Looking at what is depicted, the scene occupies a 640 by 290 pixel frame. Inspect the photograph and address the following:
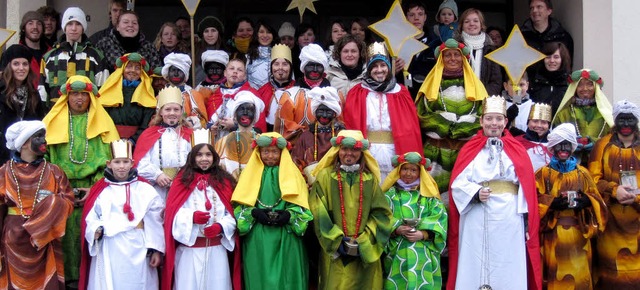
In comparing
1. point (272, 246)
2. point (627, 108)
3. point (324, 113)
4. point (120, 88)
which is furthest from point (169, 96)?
point (627, 108)

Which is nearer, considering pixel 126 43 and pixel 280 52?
pixel 280 52

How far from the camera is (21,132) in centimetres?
782

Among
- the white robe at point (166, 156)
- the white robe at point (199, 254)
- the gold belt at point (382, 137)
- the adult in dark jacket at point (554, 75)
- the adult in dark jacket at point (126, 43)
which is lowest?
the white robe at point (199, 254)

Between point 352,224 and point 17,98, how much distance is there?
350cm

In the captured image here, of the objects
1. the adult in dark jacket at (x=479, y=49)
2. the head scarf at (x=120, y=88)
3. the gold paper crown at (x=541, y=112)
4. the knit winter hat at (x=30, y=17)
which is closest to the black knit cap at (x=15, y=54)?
the knit winter hat at (x=30, y=17)

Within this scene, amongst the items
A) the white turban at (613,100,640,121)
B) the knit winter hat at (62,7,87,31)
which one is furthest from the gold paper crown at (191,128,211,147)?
the white turban at (613,100,640,121)

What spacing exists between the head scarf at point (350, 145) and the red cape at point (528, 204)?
0.74m

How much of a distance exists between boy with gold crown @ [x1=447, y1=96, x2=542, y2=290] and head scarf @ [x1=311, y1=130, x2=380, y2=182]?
720 millimetres

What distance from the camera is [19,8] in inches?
409

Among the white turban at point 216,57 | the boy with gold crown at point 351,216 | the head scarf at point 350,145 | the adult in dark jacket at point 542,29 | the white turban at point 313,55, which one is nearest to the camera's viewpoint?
the boy with gold crown at point 351,216

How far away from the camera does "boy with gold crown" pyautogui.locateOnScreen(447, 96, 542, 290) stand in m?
7.88

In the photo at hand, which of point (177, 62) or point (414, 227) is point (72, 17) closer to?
point (177, 62)

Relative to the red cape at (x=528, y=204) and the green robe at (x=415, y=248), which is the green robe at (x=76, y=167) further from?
the red cape at (x=528, y=204)

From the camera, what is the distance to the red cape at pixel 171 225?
25.2ft
